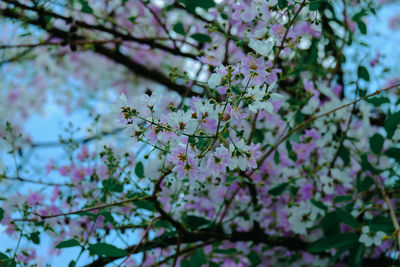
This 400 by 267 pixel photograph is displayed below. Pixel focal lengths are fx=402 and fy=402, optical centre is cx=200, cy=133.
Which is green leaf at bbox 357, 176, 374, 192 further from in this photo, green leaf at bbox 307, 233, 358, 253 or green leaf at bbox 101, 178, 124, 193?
green leaf at bbox 101, 178, 124, 193

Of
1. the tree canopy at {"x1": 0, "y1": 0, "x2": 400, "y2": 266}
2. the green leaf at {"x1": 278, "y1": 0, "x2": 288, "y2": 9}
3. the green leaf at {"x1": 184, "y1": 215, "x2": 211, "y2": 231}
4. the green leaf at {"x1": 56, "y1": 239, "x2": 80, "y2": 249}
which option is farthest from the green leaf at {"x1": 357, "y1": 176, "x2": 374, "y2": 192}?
the green leaf at {"x1": 56, "y1": 239, "x2": 80, "y2": 249}

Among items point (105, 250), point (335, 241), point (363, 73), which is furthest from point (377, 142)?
point (105, 250)

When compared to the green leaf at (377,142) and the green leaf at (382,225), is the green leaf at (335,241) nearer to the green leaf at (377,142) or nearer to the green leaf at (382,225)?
the green leaf at (382,225)

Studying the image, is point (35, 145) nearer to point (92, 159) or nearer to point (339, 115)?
point (92, 159)

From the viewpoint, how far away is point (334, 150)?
1.32 metres

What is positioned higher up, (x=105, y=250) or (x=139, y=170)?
(x=139, y=170)

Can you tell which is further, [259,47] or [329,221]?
[329,221]

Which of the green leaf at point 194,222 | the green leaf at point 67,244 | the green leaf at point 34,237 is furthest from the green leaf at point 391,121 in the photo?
the green leaf at point 34,237

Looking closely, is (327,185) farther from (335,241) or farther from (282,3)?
(282,3)

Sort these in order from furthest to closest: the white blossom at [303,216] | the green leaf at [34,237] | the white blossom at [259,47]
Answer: the white blossom at [303,216]
the green leaf at [34,237]
the white blossom at [259,47]

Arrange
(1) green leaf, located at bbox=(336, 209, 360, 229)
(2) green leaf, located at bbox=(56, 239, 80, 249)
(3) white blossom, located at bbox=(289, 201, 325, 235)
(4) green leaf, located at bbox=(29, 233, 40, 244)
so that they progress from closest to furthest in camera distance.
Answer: (2) green leaf, located at bbox=(56, 239, 80, 249), (4) green leaf, located at bbox=(29, 233, 40, 244), (1) green leaf, located at bbox=(336, 209, 360, 229), (3) white blossom, located at bbox=(289, 201, 325, 235)

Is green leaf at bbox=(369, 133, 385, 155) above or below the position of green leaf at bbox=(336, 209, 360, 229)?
above

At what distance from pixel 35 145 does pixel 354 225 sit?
1967 millimetres

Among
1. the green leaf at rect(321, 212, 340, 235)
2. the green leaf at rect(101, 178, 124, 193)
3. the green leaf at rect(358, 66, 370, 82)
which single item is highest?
the green leaf at rect(358, 66, 370, 82)
